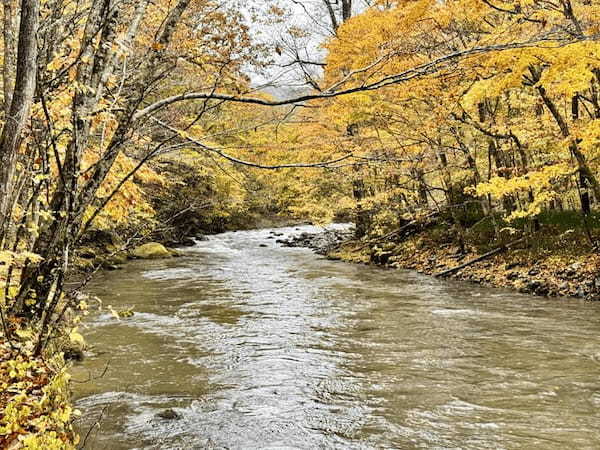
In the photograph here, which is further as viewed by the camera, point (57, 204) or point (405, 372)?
point (405, 372)

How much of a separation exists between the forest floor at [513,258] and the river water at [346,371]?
82cm

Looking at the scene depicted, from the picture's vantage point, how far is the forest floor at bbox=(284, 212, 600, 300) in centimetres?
1141

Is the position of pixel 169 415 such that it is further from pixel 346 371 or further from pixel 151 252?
pixel 151 252

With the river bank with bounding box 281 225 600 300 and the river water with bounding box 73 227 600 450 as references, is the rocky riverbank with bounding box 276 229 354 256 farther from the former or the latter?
the river water with bounding box 73 227 600 450

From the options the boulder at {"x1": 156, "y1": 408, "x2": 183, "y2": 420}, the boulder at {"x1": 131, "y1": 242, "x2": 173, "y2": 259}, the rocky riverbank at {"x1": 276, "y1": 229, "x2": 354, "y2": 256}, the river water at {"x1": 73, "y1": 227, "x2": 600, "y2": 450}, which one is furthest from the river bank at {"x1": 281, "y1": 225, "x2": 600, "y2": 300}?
the boulder at {"x1": 156, "y1": 408, "x2": 183, "y2": 420}

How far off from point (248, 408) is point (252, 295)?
7.29m

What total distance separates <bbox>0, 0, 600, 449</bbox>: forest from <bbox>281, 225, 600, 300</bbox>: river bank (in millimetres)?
67

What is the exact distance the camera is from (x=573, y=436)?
466 centimetres

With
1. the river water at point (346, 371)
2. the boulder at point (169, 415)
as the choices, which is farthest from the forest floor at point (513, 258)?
the boulder at point (169, 415)

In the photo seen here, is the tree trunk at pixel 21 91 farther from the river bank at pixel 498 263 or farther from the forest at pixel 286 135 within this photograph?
the river bank at pixel 498 263

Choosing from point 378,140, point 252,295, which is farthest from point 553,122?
point 252,295

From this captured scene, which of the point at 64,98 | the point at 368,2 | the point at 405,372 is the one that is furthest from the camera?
the point at 368,2

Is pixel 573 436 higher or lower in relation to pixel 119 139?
lower

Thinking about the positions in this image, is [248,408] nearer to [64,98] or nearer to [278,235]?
[64,98]
